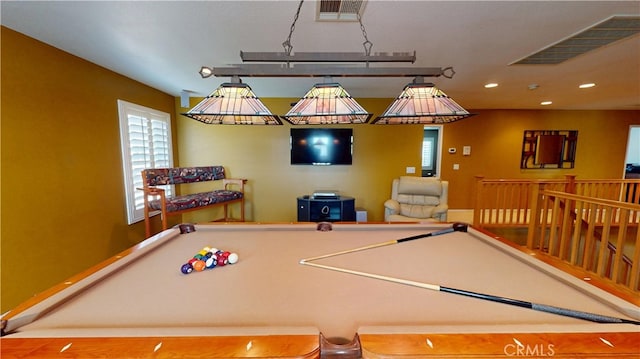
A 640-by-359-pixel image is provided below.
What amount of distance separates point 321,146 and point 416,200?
185cm

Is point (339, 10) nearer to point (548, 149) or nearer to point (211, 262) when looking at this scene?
point (211, 262)

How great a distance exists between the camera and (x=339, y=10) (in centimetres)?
165

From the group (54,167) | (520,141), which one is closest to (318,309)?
(54,167)

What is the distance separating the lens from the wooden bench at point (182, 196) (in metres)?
3.08

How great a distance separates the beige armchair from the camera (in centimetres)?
374

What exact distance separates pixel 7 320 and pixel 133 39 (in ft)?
7.27

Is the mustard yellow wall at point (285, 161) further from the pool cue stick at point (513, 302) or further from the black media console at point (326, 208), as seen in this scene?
the pool cue stick at point (513, 302)

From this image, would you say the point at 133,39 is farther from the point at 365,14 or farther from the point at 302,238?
the point at 302,238

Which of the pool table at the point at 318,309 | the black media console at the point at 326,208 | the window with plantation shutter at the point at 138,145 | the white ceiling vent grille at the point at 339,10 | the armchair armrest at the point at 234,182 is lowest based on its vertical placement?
the black media console at the point at 326,208

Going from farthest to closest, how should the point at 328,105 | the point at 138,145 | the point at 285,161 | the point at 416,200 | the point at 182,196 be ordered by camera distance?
the point at 285,161, the point at 416,200, the point at 182,196, the point at 138,145, the point at 328,105

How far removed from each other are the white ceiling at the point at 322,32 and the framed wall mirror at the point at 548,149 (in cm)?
223

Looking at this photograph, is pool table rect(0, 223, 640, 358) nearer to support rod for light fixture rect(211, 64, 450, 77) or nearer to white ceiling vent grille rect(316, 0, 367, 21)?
support rod for light fixture rect(211, 64, 450, 77)

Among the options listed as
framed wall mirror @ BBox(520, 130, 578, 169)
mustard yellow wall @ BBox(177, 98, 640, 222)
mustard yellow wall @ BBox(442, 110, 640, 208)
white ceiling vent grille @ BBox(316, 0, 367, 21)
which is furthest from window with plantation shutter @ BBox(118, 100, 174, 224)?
framed wall mirror @ BBox(520, 130, 578, 169)

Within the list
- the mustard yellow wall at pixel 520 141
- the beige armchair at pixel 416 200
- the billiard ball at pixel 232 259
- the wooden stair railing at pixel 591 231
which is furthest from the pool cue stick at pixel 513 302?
the mustard yellow wall at pixel 520 141
